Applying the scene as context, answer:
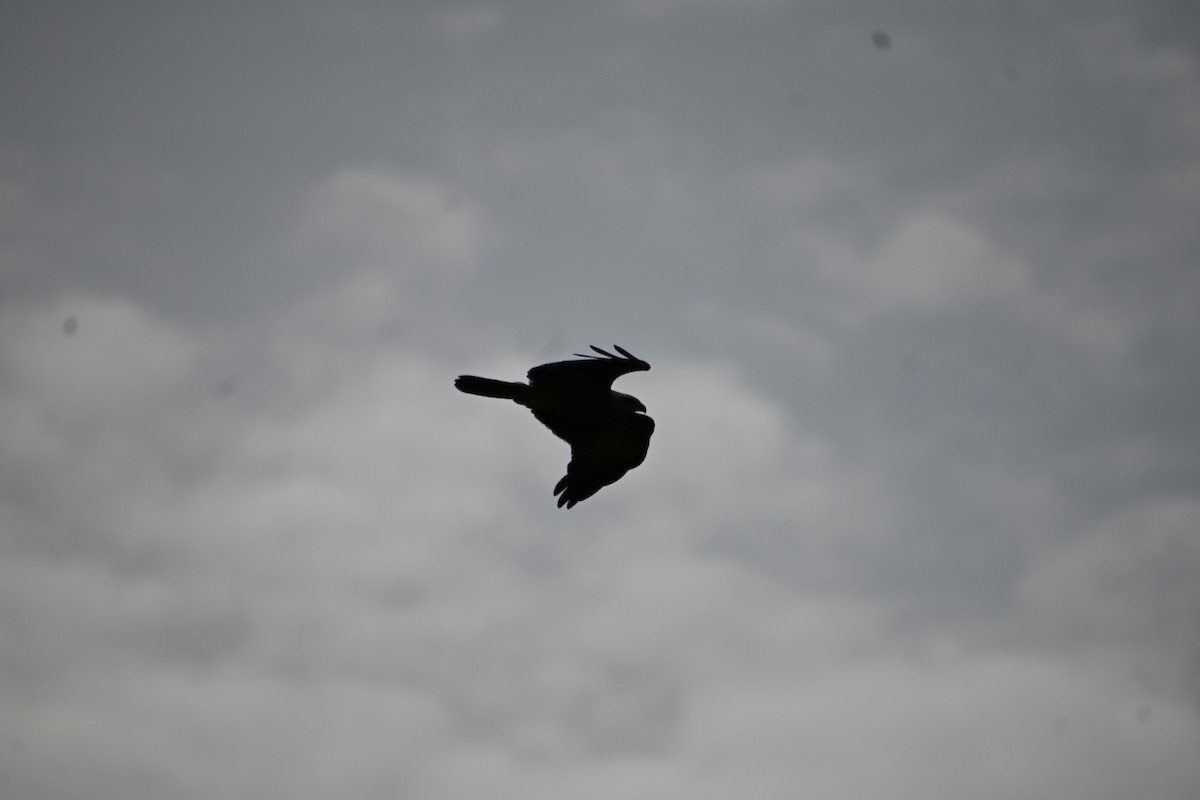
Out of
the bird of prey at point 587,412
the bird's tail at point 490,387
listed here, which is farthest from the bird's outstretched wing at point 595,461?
the bird's tail at point 490,387

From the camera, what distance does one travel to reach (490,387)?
14.9 meters

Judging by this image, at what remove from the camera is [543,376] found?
15.0 metres

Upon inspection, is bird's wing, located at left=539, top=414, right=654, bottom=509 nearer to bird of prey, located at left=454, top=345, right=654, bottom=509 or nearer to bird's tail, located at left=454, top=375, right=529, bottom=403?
bird of prey, located at left=454, top=345, right=654, bottom=509

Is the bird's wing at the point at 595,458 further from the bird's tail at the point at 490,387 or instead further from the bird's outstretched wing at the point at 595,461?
the bird's tail at the point at 490,387

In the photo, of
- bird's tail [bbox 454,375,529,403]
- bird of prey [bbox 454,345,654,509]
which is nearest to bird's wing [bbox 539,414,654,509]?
bird of prey [bbox 454,345,654,509]

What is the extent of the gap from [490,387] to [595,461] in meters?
2.18

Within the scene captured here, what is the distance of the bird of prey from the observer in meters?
14.8

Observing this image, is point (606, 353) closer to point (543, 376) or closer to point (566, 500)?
point (543, 376)

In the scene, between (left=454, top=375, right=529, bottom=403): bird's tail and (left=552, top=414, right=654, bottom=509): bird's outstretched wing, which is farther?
(left=552, top=414, right=654, bottom=509): bird's outstretched wing

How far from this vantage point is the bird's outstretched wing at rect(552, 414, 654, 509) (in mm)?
15758

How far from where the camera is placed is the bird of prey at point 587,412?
14828 millimetres

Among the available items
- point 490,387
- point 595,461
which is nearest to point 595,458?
point 595,461

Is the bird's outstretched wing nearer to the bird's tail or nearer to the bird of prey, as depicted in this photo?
the bird of prey

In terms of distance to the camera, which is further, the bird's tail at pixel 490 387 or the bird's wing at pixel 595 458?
the bird's wing at pixel 595 458
